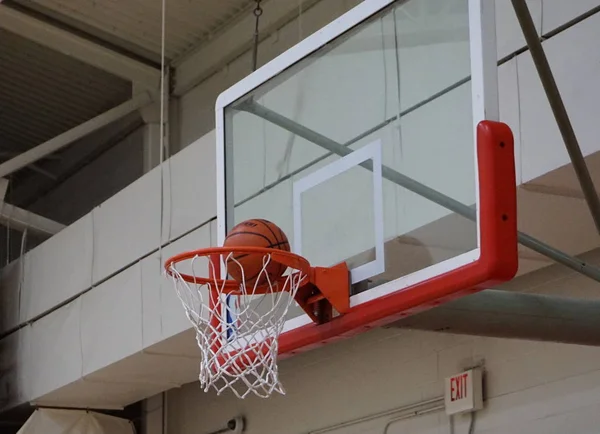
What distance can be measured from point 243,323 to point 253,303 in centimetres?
8

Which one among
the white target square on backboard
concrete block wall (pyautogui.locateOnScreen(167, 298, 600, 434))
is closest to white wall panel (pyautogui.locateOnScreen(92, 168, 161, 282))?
concrete block wall (pyautogui.locateOnScreen(167, 298, 600, 434))

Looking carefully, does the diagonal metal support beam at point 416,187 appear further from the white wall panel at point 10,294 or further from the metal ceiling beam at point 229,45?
the white wall panel at point 10,294

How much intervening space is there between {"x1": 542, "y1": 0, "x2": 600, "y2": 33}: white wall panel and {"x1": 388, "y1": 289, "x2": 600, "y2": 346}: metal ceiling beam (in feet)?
3.13

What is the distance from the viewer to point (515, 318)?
116 inches

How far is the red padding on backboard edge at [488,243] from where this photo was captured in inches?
98.3

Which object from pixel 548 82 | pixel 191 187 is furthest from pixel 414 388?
pixel 548 82

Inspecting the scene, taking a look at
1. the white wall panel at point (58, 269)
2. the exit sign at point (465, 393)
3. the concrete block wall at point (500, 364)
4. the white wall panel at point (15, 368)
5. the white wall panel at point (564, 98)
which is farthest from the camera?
the white wall panel at point (15, 368)

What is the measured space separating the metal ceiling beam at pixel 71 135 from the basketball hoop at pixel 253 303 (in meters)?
3.43

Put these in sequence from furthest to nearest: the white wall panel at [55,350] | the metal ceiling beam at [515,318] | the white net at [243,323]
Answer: the white wall panel at [55,350]
the white net at [243,323]
the metal ceiling beam at [515,318]

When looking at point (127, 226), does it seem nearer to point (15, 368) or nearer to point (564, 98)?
point (15, 368)

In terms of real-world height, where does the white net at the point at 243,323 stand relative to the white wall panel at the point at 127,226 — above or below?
below

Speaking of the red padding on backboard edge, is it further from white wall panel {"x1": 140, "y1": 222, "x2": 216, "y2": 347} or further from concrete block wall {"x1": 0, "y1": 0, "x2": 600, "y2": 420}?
white wall panel {"x1": 140, "y1": 222, "x2": 216, "y2": 347}

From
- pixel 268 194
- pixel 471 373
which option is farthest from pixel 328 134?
pixel 471 373

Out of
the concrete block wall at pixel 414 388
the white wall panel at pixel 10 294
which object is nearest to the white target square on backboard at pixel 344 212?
the concrete block wall at pixel 414 388
